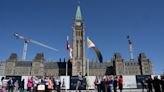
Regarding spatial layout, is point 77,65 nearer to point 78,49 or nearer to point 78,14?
point 78,49

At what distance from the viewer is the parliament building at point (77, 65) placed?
125 m

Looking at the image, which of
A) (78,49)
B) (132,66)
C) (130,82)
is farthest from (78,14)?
(130,82)

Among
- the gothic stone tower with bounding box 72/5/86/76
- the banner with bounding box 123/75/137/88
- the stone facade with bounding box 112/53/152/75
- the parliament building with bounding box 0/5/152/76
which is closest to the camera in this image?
the banner with bounding box 123/75/137/88

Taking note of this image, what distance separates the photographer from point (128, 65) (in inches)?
5458

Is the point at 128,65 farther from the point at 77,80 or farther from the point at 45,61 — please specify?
the point at 77,80

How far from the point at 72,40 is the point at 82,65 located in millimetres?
16511

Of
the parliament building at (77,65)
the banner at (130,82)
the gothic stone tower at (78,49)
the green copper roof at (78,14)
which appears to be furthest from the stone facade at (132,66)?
Result: the banner at (130,82)

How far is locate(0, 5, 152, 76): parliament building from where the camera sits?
409ft

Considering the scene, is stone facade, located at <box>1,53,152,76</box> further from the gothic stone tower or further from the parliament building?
the gothic stone tower

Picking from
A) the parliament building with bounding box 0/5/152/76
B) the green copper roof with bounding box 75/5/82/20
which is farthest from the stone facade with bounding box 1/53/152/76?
the green copper roof with bounding box 75/5/82/20

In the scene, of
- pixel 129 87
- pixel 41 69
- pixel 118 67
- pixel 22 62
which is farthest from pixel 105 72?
pixel 129 87

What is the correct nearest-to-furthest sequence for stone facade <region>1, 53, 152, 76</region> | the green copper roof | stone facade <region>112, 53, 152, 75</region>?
stone facade <region>112, 53, 152, 75</region> < stone facade <region>1, 53, 152, 76</region> < the green copper roof

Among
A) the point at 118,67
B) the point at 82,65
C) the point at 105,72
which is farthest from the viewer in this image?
the point at 105,72

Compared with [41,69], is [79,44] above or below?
above
